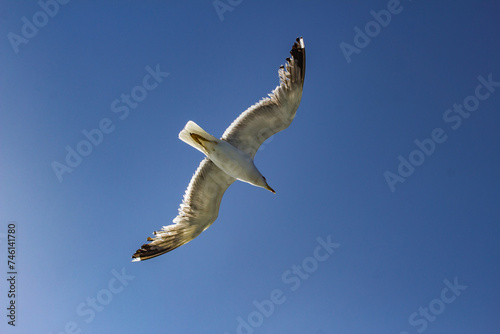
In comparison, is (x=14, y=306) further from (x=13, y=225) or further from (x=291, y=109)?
(x=291, y=109)

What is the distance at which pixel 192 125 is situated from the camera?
268 inches

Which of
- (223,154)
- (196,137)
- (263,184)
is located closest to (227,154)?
(223,154)

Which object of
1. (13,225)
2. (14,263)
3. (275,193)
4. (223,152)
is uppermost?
(13,225)

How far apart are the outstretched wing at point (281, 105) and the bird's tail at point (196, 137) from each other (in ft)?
1.68

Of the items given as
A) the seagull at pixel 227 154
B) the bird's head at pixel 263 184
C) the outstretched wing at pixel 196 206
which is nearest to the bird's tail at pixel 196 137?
the seagull at pixel 227 154

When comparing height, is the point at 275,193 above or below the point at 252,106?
below

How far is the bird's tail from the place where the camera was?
6.82 m

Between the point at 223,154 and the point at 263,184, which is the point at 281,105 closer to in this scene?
the point at 223,154

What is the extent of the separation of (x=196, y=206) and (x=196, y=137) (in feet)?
4.71

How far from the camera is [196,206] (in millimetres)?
7434

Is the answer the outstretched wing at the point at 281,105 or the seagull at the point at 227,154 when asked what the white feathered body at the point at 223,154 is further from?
the outstretched wing at the point at 281,105

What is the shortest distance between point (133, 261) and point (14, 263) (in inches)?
122

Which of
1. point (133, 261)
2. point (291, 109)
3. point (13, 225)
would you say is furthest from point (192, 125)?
point (13, 225)

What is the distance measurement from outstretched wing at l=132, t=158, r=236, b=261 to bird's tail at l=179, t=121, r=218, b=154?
49 centimetres
